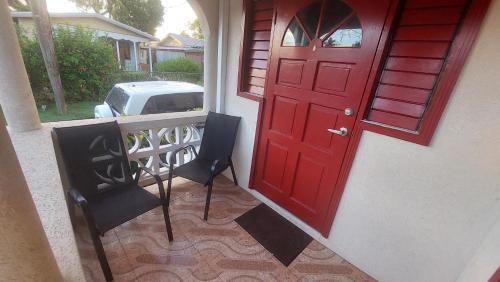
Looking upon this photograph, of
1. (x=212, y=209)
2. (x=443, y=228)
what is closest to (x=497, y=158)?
(x=443, y=228)

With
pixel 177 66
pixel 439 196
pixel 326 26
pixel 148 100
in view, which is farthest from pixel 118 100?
pixel 177 66

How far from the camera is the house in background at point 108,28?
20.9ft

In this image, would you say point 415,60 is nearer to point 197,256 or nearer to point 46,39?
point 197,256

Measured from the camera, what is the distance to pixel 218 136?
2455 mm

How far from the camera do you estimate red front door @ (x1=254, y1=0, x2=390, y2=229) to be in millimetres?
1460

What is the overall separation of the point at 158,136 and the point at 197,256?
1336 millimetres

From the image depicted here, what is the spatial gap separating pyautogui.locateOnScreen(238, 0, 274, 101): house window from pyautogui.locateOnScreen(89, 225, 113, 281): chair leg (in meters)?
1.67

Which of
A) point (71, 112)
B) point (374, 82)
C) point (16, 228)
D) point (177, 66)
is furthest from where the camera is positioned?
point (177, 66)

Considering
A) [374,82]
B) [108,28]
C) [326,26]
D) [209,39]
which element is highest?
[108,28]

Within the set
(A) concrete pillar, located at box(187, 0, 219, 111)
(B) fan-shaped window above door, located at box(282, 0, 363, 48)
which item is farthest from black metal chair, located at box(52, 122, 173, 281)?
(B) fan-shaped window above door, located at box(282, 0, 363, 48)

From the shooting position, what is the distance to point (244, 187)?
8.52ft

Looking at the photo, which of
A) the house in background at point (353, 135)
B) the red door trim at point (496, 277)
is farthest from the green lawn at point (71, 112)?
the red door trim at point (496, 277)

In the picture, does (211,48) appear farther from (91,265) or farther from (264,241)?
(91,265)

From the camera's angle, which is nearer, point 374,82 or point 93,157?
point 374,82
